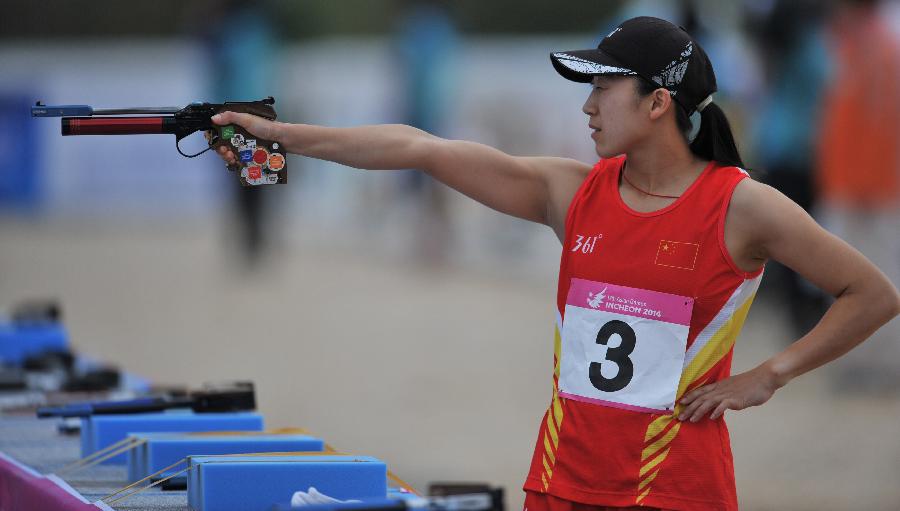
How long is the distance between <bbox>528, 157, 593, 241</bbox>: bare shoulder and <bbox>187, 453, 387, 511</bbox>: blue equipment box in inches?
29.1

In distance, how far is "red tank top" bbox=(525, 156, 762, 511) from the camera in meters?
3.10

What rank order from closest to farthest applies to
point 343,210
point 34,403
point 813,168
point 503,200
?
1. point 503,200
2. point 34,403
3. point 813,168
4. point 343,210

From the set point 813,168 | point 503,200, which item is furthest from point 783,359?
point 813,168

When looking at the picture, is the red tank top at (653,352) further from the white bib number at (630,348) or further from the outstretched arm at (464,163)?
the outstretched arm at (464,163)

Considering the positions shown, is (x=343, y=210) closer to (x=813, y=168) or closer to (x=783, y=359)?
(x=813, y=168)

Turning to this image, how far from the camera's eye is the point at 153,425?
153 inches

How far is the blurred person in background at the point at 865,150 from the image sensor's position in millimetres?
10797

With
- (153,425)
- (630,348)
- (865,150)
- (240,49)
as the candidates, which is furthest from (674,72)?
(240,49)

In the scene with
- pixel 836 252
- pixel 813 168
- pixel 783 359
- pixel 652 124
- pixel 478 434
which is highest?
pixel 813 168

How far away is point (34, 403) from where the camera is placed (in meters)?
4.73

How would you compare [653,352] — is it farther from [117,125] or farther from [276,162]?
[117,125]

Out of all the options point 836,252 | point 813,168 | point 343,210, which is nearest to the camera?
point 836,252

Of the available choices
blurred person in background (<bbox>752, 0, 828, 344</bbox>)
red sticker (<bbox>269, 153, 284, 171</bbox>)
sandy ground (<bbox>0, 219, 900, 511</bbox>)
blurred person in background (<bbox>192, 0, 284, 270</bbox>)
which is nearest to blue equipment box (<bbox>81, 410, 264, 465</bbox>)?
red sticker (<bbox>269, 153, 284, 171</bbox>)

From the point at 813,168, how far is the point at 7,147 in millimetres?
12312
